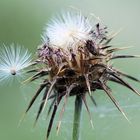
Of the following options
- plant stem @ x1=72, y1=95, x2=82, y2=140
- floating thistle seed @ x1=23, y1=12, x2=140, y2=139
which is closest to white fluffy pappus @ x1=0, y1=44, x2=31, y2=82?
floating thistle seed @ x1=23, y1=12, x2=140, y2=139

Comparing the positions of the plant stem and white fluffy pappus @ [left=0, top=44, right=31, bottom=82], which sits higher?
white fluffy pappus @ [left=0, top=44, right=31, bottom=82]

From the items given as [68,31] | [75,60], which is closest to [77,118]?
[75,60]

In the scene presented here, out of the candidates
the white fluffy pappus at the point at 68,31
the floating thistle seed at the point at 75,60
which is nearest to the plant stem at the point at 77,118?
the floating thistle seed at the point at 75,60

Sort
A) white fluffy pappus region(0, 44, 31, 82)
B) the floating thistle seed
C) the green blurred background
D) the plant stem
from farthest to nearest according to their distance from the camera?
1. the green blurred background
2. white fluffy pappus region(0, 44, 31, 82)
3. the floating thistle seed
4. the plant stem

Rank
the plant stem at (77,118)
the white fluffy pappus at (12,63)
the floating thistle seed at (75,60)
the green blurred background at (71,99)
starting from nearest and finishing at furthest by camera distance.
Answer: the plant stem at (77,118)
the floating thistle seed at (75,60)
the white fluffy pappus at (12,63)
the green blurred background at (71,99)

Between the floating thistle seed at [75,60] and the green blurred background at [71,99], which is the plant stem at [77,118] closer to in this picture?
the floating thistle seed at [75,60]

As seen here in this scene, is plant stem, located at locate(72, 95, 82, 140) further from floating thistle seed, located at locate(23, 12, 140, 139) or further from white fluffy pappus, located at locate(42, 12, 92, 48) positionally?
white fluffy pappus, located at locate(42, 12, 92, 48)
